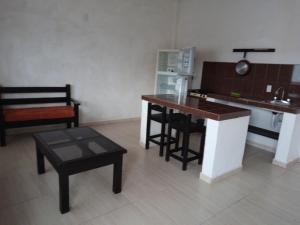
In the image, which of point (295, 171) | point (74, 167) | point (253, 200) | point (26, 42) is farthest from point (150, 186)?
point (26, 42)

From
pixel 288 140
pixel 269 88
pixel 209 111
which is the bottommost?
pixel 288 140

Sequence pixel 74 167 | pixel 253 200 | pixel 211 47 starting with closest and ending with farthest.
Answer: pixel 74 167 → pixel 253 200 → pixel 211 47

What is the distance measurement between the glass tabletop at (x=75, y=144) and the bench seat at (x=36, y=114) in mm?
973

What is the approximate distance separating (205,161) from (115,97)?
2.59m

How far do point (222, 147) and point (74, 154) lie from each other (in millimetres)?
1506

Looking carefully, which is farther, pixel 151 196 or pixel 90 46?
pixel 90 46

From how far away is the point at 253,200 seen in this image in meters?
2.20

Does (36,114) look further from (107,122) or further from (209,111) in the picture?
(209,111)

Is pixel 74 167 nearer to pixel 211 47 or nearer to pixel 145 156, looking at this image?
pixel 145 156

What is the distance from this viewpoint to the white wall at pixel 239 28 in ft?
10.7

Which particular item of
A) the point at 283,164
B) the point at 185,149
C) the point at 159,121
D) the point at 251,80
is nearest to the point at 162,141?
the point at 159,121

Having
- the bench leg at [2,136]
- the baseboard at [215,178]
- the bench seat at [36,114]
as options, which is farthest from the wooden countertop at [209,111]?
the bench leg at [2,136]

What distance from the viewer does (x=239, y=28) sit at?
3840mm

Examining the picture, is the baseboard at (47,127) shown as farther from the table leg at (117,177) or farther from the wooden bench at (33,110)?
the table leg at (117,177)
